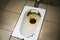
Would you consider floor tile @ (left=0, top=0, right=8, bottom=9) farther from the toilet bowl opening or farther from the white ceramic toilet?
the toilet bowl opening

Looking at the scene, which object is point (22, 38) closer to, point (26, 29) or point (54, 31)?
point (26, 29)

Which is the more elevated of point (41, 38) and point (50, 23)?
point (50, 23)

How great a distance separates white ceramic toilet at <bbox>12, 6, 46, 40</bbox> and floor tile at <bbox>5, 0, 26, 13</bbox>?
2.7 inches

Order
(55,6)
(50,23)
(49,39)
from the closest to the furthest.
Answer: (49,39), (50,23), (55,6)

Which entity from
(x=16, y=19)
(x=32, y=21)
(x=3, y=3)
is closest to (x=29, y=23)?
(x=32, y=21)

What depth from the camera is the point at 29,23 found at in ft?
5.82

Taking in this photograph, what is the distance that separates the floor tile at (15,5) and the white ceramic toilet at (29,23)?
0.07m

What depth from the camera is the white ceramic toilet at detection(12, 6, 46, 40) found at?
1.60 metres

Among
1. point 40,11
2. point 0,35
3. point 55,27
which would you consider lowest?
point 0,35

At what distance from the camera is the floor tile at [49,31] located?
62.2 inches

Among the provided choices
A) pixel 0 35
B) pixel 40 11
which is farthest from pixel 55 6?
pixel 0 35

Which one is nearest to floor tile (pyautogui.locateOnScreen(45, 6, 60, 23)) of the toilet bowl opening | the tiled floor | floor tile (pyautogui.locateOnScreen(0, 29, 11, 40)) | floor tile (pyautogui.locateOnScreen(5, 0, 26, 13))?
the tiled floor

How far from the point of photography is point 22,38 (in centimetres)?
157

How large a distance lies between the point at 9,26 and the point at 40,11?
1.36ft
